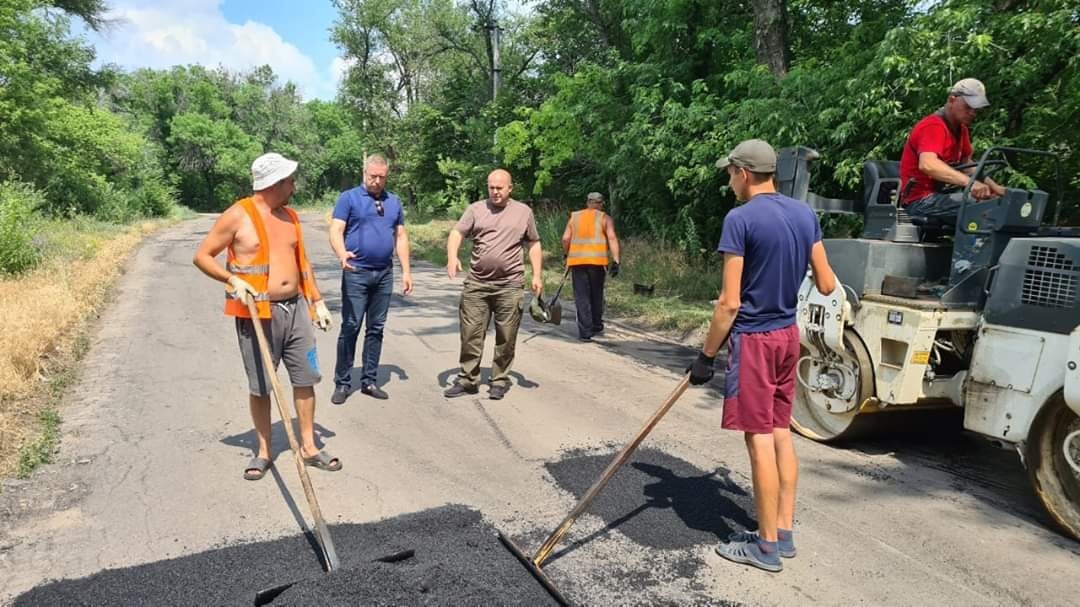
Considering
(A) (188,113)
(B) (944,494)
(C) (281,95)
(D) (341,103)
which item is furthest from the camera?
(C) (281,95)

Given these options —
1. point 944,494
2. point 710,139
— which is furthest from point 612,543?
point 710,139

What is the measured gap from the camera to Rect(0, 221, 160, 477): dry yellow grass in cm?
513

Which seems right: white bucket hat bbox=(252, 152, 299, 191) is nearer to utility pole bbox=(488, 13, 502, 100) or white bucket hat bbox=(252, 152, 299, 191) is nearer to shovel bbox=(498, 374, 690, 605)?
shovel bbox=(498, 374, 690, 605)

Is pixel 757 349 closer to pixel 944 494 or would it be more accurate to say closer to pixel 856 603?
pixel 856 603

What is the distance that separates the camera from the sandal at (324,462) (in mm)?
4391

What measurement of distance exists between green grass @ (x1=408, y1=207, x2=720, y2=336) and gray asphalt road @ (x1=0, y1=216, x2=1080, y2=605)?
3.00m

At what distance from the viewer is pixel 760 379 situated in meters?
3.21

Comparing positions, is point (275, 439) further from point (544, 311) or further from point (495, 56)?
point (495, 56)

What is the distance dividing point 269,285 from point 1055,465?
4468 millimetres

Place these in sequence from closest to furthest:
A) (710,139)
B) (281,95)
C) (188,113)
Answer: (710,139) → (188,113) → (281,95)

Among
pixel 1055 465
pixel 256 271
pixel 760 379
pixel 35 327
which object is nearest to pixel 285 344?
pixel 256 271

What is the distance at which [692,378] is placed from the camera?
3289 mm

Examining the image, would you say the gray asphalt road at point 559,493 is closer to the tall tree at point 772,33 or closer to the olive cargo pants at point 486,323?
the olive cargo pants at point 486,323

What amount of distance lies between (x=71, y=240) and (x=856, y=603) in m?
20.3
